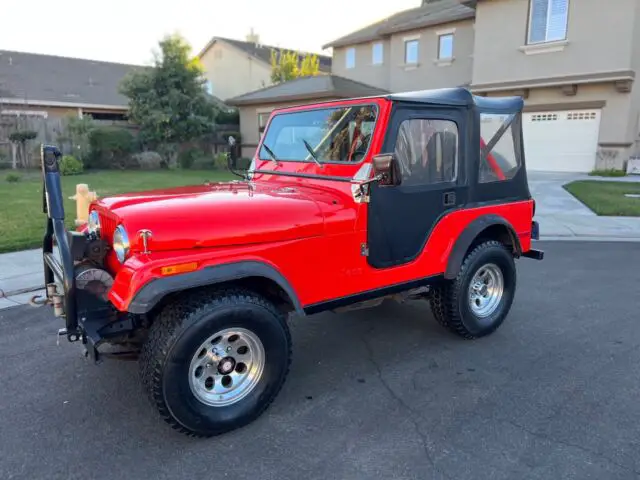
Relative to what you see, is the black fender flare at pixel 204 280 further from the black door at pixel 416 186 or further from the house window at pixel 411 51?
the house window at pixel 411 51

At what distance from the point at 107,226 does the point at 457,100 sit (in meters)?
2.75

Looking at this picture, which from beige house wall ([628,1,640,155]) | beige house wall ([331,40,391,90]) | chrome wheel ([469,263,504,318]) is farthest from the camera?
beige house wall ([331,40,391,90])

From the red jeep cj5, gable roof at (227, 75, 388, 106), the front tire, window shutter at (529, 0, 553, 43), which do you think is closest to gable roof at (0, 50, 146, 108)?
gable roof at (227, 75, 388, 106)

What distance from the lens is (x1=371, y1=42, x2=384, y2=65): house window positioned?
24.5m

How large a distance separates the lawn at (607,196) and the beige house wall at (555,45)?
14.3 ft

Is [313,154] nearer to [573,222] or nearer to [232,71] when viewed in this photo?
[573,222]

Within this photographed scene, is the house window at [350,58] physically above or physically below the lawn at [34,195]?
above

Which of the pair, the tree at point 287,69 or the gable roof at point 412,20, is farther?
the tree at point 287,69

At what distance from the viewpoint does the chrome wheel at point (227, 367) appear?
9.52ft

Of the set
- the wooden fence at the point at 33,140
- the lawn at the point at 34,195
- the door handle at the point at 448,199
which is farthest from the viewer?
the wooden fence at the point at 33,140

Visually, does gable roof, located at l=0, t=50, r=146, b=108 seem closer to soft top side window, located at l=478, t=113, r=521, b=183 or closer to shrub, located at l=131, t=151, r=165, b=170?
shrub, located at l=131, t=151, r=165, b=170

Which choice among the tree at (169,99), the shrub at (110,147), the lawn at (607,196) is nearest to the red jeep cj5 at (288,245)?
the lawn at (607,196)

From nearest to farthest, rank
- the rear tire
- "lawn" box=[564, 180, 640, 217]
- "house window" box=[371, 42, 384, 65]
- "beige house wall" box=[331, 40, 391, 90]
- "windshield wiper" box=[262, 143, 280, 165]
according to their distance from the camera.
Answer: the rear tire, "windshield wiper" box=[262, 143, 280, 165], "lawn" box=[564, 180, 640, 217], "beige house wall" box=[331, 40, 391, 90], "house window" box=[371, 42, 384, 65]

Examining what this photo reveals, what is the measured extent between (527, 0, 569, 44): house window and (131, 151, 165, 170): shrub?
50.5 ft
